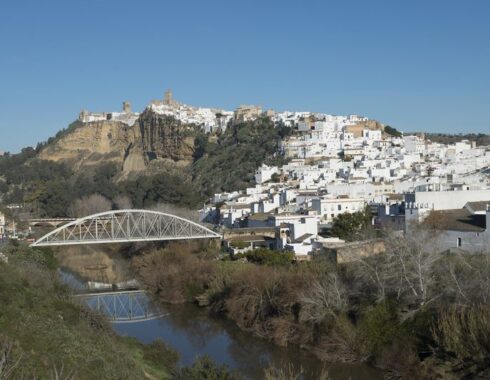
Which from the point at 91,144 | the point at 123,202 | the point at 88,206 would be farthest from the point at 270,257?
the point at 91,144

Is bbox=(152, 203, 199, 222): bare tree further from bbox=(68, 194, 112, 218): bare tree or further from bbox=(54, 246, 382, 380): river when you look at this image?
bbox=(54, 246, 382, 380): river

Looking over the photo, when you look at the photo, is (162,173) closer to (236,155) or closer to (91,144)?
(236,155)

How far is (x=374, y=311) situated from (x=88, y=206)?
4259 cm

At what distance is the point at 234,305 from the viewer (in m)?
25.4

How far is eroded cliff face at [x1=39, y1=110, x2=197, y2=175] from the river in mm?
58476

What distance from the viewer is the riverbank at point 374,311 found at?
17016mm

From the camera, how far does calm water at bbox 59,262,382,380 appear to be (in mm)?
19344

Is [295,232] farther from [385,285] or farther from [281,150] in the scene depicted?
[281,150]

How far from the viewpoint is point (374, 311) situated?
1997 cm

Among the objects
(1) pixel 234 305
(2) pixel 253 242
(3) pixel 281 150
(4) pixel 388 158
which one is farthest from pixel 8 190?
(1) pixel 234 305

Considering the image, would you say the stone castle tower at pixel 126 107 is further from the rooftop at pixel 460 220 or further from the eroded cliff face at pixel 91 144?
the rooftop at pixel 460 220

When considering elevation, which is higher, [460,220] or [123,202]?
[123,202]

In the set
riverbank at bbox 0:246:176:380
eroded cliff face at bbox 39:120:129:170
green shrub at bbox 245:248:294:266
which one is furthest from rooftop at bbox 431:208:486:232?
eroded cliff face at bbox 39:120:129:170

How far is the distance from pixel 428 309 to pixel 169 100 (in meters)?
96.4
